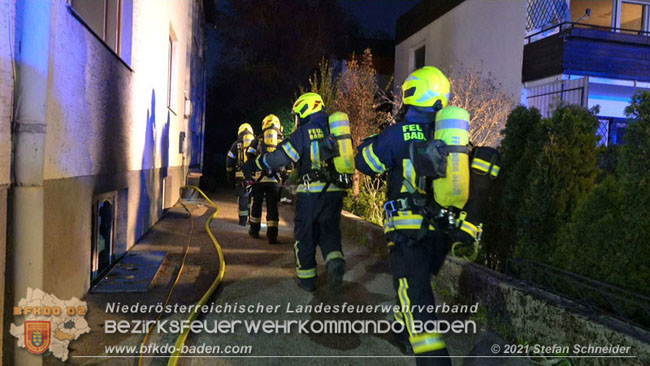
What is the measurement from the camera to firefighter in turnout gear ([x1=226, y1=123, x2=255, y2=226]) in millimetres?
8305

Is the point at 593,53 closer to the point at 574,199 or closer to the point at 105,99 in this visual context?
the point at 574,199

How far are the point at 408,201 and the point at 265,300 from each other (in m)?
2.18

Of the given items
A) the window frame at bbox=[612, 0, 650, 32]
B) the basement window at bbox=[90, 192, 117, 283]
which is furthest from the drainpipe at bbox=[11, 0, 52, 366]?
the window frame at bbox=[612, 0, 650, 32]

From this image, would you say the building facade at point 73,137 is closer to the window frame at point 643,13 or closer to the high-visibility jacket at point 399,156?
the high-visibility jacket at point 399,156

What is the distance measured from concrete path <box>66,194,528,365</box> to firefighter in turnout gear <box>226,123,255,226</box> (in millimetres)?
1049

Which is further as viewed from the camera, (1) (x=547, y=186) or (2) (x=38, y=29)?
(1) (x=547, y=186)

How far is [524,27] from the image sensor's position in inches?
504

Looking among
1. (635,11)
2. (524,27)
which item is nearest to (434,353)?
(524,27)

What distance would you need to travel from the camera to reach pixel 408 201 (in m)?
3.41

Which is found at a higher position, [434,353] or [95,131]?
[95,131]

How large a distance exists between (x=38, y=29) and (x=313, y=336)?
311 centimetres

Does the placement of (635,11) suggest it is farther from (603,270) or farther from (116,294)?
(116,294)

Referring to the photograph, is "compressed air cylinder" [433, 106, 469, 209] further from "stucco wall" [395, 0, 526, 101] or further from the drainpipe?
"stucco wall" [395, 0, 526, 101]

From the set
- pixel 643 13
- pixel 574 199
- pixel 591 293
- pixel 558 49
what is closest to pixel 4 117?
pixel 591 293
